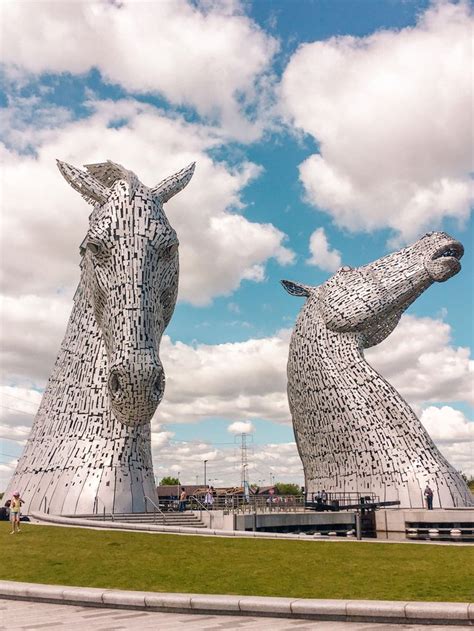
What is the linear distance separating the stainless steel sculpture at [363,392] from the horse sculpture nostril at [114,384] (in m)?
13.0

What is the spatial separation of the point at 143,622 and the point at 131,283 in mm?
11237

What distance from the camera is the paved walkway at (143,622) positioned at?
668cm

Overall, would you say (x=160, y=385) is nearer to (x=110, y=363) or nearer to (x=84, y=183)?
(x=110, y=363)

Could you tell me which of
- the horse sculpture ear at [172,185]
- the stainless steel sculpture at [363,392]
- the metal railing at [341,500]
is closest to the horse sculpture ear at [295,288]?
the stainless steel sculpture at [363,392]

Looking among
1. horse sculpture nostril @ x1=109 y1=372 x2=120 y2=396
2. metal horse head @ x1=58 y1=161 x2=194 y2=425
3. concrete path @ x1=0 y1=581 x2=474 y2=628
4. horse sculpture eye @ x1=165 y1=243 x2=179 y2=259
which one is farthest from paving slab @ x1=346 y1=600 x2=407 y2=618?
horse sculpture eye @ x1=165 y1=243 x2=179 y2=259

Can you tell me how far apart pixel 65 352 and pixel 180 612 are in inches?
609

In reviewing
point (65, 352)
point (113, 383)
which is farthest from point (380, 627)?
point (65, 352)

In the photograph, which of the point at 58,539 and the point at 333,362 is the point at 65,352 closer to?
the point at 58,539

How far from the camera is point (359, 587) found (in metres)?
8.32

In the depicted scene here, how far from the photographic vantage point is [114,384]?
54.5 feet

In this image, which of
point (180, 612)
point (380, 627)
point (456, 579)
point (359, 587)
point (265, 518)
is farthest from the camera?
point (265, 518)

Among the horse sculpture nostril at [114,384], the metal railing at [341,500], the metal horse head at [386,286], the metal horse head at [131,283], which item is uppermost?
the metal horse head at [386,286]

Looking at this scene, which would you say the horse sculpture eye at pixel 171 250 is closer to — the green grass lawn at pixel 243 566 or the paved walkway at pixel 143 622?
the green grass lawn at pixel 243 566

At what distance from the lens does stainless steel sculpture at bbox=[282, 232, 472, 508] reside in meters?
25.3
